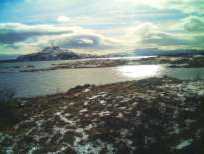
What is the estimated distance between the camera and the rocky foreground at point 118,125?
1697 centimetres

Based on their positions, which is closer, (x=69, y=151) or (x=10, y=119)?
(x=69, y=151)

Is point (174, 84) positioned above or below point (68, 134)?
above

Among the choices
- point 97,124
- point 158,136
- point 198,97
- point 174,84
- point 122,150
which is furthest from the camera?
point 174,84

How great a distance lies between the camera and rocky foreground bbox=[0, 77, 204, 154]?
17.0m

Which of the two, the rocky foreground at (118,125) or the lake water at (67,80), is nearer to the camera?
the rocky foreground at (118,125)

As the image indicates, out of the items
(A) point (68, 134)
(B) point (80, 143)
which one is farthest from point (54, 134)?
(B) point (80, 143)

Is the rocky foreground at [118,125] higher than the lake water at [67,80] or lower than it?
higher

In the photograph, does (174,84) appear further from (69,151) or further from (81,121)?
(69,151)

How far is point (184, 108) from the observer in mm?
20203

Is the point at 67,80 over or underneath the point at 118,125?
underneath

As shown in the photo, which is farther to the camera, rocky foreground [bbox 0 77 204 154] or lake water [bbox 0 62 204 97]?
lake water [bbox 0 62 204 97]

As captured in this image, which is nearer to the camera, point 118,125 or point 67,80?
point 118,125

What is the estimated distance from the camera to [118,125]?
18.6 metres

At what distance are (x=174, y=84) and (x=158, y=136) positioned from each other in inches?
337
